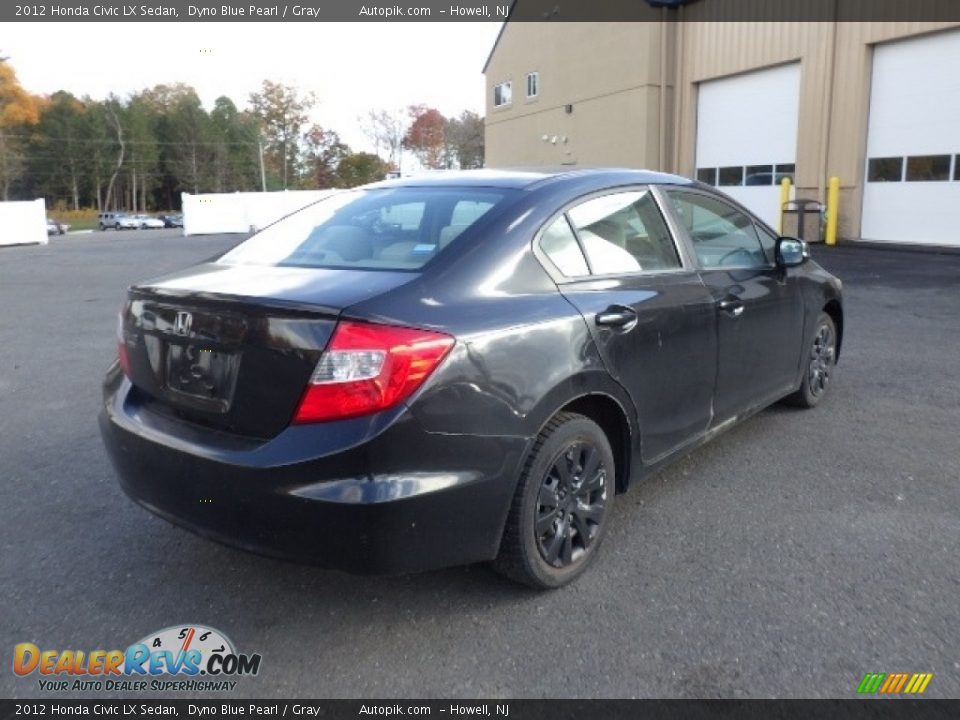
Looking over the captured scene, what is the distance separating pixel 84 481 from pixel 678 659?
3.25m

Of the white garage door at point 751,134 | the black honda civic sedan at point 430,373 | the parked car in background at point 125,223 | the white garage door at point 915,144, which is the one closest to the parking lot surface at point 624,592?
the black honda civic sedan at point 430,373

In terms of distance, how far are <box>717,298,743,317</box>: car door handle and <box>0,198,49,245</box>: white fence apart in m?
36.8

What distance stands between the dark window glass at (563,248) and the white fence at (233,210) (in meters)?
38.9

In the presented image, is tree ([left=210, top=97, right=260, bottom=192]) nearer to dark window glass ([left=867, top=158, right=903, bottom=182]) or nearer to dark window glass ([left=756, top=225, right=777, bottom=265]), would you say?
dark window glass ([left=867, top=158, right=903, bottom=182])

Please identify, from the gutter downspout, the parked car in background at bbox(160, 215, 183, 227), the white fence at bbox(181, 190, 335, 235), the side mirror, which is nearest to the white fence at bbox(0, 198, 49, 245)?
the white fence at bbox(181, 190, 335, 235)

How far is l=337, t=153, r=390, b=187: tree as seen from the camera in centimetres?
7262

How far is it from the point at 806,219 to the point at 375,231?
17476 millimetres

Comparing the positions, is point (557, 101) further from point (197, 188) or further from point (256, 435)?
point (197, 188)

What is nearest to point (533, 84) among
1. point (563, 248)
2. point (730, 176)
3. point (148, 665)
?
point (730, 176)

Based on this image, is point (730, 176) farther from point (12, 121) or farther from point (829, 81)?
point (12, 121)

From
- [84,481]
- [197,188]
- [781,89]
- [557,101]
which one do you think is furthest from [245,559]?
[197,188]

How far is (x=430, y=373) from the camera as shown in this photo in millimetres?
2588

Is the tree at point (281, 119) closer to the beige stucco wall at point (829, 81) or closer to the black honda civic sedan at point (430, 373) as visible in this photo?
the beige stucco wall at point (829, 81)

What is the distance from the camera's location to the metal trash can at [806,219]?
18.3 metres
